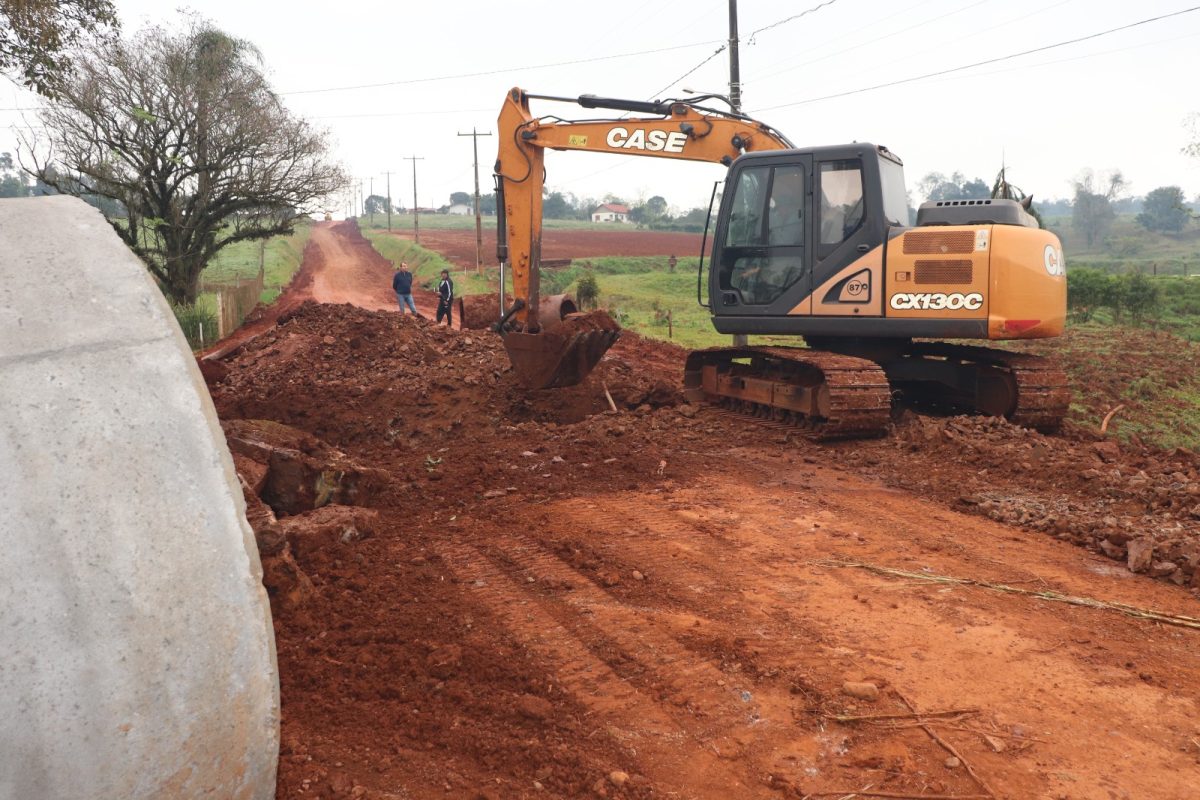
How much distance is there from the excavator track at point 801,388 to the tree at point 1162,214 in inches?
3634

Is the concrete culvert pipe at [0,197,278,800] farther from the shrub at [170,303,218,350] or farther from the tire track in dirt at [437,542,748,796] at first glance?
the shrub at [170,303,218,350]

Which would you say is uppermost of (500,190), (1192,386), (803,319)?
(500,190)

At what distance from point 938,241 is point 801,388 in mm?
1931

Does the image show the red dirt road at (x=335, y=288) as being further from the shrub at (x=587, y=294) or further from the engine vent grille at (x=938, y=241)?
the engine vent grille at (x=938, y=241)

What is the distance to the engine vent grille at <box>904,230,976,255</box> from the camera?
8875 mm

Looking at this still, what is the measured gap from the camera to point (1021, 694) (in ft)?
13.4

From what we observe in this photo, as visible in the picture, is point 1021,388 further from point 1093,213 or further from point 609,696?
point 1093,213

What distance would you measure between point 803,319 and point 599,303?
1975 centimetres

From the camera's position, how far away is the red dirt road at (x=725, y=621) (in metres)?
3.47

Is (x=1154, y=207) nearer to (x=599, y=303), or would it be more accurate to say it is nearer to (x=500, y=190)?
(x=599, y=303)

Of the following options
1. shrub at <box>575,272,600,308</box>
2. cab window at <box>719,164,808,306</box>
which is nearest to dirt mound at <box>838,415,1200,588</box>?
cab window at <box>719,164,808,306</box>

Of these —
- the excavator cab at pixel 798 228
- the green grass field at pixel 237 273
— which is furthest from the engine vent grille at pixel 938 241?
the green grass field at pixel 237 273

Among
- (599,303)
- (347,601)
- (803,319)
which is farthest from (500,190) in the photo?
(599,303)

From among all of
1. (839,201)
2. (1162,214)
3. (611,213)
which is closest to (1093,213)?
(1162,214)
